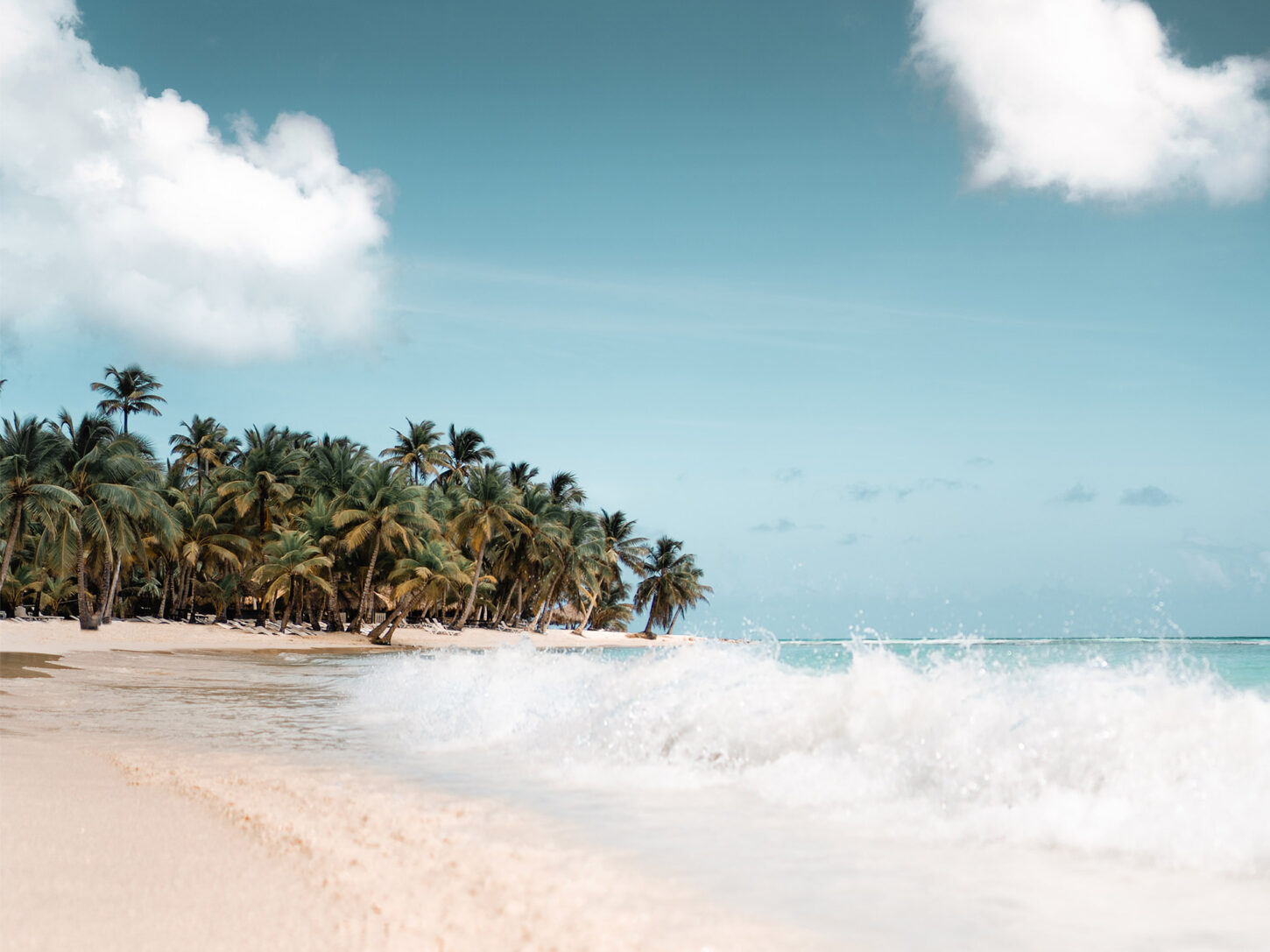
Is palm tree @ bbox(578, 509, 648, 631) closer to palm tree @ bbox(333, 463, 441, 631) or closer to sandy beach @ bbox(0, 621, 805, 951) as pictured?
palm tree @ bbox(333, 463, 441, 631)

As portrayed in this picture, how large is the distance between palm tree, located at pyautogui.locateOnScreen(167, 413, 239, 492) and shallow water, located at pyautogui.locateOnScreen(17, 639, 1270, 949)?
1965 inches

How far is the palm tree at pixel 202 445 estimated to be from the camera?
5447 cm

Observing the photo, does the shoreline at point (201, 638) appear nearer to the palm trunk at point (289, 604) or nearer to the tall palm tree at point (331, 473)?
the palm trunk at point (289, 604)

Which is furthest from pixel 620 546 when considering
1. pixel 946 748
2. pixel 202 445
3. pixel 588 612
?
pixel 946 748

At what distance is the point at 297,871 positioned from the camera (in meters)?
3.53

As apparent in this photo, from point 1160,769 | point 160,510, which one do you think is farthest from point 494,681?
point 160,510

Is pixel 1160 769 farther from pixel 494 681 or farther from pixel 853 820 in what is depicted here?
pixel 494 681

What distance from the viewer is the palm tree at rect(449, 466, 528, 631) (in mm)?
47062

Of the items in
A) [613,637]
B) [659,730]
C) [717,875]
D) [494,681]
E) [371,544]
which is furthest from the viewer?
[613,637]

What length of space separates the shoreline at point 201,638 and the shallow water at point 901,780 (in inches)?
436

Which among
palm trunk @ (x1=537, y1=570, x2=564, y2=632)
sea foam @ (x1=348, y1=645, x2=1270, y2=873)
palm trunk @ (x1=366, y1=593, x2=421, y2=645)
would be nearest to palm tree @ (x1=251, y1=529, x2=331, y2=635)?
palm trunk @ (x1=366, y1=593, x2=421, y2=645)

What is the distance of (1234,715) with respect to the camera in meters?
5.35

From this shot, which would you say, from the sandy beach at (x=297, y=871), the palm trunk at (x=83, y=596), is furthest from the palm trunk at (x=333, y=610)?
the sandy beach at (x=297, y=871)

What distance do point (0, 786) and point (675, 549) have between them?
213ft
